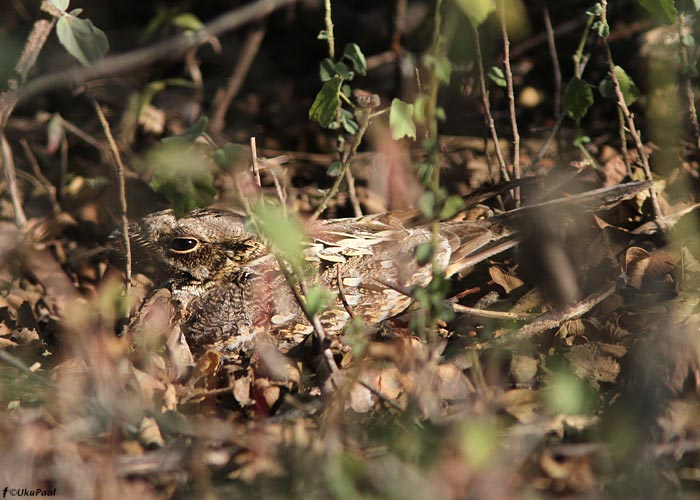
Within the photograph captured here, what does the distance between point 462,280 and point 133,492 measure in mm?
1698

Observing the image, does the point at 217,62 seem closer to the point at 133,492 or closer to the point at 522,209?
the point at 522,209

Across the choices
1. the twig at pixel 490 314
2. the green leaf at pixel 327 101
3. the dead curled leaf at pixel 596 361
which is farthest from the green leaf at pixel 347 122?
the dead curled leaf at pixel 596 361

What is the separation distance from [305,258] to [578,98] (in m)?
1.23

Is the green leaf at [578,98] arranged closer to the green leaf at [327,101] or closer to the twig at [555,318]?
the twig at [555,318]

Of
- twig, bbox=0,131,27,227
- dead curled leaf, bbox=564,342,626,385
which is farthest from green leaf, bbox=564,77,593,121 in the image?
twig, bbox=0,131,27,227

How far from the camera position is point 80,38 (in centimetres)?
271

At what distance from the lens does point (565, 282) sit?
3078 millimetres

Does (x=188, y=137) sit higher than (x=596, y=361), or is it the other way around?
(x=188, y=137)

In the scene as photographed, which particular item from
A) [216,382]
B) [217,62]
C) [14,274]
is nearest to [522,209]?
[216,382]

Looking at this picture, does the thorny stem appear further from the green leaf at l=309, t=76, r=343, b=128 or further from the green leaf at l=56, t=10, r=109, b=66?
the green leaf at l=56, t=10, r=109, b=66

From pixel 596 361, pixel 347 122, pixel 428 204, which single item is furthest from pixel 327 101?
pixel 596 361

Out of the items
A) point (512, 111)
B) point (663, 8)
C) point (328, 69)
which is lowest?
point (512, 111)

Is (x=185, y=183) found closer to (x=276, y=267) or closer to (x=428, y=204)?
(x=428, y=204)

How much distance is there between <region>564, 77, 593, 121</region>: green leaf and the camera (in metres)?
2.99
